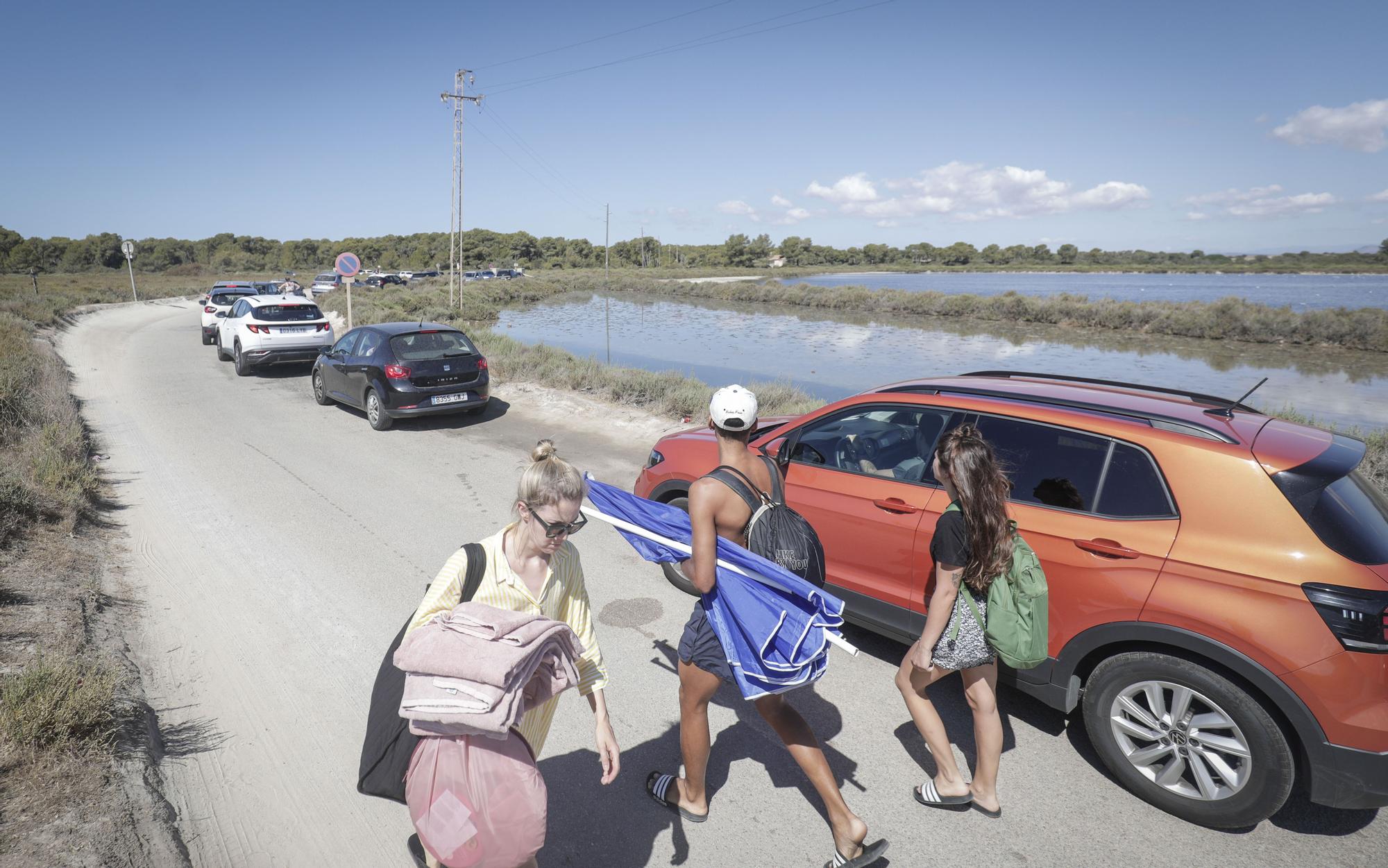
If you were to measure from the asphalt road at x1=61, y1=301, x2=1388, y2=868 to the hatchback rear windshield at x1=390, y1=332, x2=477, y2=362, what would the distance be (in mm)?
3561

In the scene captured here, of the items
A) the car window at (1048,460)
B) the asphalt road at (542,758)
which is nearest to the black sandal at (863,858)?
the asphalt road at (542,758)

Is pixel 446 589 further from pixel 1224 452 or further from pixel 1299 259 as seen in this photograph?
pixel 1299 259

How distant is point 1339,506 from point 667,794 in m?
3.15

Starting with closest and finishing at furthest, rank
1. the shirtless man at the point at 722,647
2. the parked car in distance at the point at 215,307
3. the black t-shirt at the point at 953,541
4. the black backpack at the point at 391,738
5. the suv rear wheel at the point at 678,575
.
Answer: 1. the black backpack at the point at 391,738
2. the shirtless man at the point at 722,647
3. the black t-shirt at the point at 953,541
4. the suv rear wheel at the point at 678,575
5. the parked car in distance at the point at 215,307

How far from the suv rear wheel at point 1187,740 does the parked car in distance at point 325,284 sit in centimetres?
4977

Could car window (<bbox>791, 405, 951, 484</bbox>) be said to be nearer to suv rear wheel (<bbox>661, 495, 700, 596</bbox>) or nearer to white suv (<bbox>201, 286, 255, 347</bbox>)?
suv rear wheel (<bbox>661, 495, 700, 596</bbox>)

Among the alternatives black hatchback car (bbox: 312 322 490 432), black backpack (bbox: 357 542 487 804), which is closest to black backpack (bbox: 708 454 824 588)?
black backpack (bbox: 357 542 487 804)

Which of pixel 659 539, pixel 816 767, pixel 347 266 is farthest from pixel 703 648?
pixel 347 266

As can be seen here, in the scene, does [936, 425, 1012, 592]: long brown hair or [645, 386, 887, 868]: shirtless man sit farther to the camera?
[936, 425, 1012, 592]: long brown hair

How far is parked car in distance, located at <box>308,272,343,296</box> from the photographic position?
162ft

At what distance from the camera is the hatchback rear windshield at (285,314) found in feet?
53.1

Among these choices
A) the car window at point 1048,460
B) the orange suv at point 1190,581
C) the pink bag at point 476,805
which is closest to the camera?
the pink bag at point 476,805

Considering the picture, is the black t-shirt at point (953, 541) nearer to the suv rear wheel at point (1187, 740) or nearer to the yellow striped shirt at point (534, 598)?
the suv rear wheel at point (1187, 740)

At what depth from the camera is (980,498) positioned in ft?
9.66
